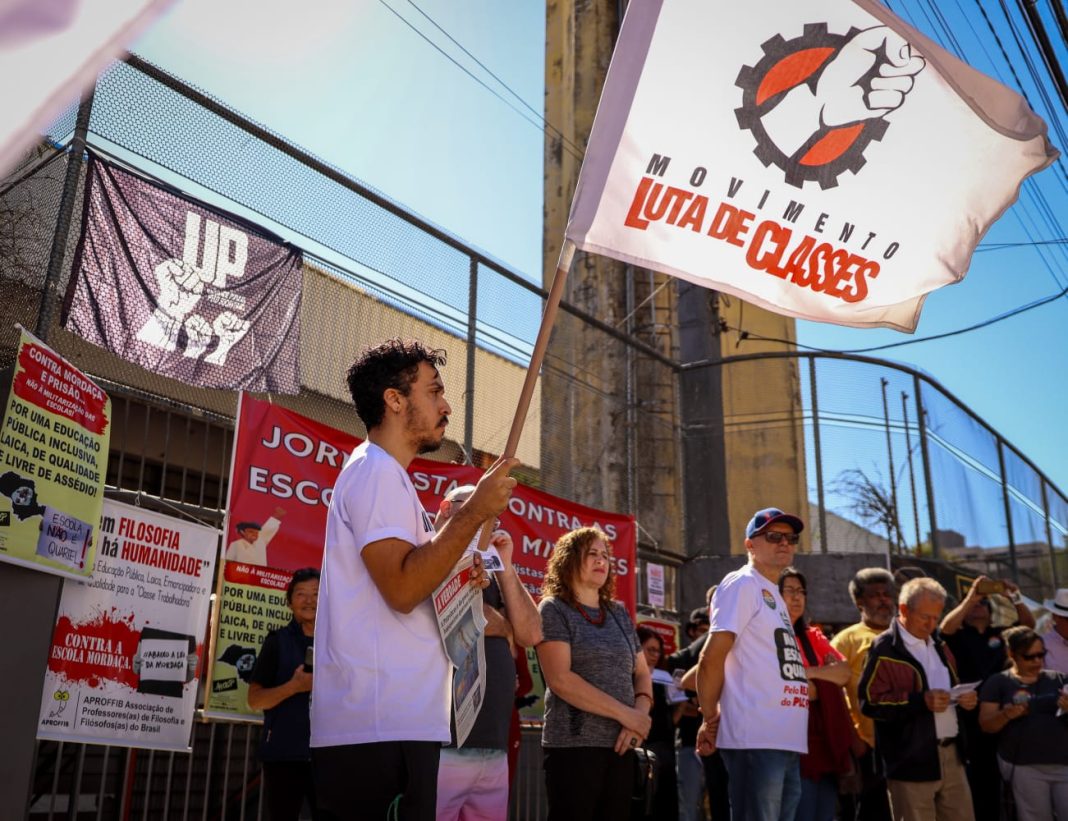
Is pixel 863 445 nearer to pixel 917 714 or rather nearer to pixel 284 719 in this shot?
pixel 917 714

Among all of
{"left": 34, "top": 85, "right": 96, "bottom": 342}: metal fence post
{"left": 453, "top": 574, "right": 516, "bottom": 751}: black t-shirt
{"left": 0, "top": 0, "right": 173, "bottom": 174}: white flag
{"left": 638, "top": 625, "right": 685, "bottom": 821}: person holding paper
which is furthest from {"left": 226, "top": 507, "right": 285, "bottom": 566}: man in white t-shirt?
{"left": 0, "top": 0, "right": 173, "bottom": 174}: white flag

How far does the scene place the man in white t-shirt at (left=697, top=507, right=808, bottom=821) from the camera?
16.4 ft

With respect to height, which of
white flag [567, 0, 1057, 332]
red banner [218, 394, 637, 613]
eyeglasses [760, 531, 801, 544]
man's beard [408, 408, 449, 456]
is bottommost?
man's beard [408, 408, 449, 456]

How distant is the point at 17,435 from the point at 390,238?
3.84 meters

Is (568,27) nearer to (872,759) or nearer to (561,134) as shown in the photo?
(561,134)

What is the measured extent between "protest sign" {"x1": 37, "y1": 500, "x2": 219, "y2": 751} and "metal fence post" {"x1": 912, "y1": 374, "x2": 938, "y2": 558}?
9.23m

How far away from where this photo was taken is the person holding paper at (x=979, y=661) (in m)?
7.78

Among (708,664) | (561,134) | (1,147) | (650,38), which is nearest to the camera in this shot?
(1,147)

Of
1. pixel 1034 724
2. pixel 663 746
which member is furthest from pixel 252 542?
pixel 1034 724

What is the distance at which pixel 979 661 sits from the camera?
7.99m

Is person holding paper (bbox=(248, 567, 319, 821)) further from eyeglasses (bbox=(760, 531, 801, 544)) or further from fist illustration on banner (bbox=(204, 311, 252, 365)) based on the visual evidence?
eyeglasses (bbox=(760, 531, 801, 544))

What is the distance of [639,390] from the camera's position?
1170cm

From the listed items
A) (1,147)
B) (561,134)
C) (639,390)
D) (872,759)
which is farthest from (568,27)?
(1,147)

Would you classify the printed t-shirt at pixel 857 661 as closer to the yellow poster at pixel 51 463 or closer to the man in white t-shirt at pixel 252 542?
the man in white t-shirt at pixel 252 542
